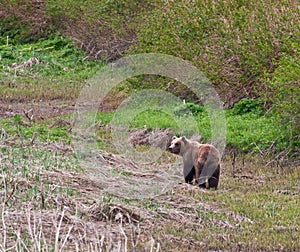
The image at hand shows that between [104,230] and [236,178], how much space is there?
11.3 ft

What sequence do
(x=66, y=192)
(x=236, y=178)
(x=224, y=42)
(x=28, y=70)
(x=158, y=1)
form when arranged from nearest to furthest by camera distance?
(x=66, y=192), (x=236, y=178), (x=224, y=42), (x=158, y=1), (x=28, y=70)

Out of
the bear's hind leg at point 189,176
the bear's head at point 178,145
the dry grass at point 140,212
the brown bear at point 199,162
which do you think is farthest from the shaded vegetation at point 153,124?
the bear's head at point 178,145

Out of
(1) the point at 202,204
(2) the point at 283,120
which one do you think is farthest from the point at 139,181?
(2) the point at 283,120

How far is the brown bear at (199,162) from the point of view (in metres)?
9.68

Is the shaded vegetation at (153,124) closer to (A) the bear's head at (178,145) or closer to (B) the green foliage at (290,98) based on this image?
(B) the green foliage at (290,98)

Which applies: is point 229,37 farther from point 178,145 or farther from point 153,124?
point 178,145

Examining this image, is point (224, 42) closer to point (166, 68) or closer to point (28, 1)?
point (166, 68)

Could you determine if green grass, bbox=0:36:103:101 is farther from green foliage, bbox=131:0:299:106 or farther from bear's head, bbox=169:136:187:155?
bear's head, bbox=169:136:187:155

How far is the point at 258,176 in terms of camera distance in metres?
10.4

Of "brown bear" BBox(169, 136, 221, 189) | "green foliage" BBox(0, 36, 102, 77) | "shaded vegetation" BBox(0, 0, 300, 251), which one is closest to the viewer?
"shaded vegetation" BBox(0, 0, 300, 251)

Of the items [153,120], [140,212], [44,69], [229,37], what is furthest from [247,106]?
[44,69]

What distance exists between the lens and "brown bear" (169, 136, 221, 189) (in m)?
9.68

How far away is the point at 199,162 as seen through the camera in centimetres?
981

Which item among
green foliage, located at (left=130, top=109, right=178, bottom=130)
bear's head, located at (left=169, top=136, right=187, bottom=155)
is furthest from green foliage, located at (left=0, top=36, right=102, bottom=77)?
bear's head, located at (left=169, top=136, right=187, bottom=155)
